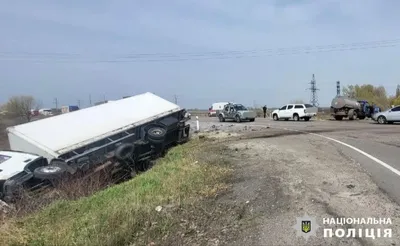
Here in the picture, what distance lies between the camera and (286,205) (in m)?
6.78

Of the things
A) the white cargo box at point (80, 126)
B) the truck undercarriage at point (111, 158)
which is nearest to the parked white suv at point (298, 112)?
the truck undercarriage at point (111, 158)

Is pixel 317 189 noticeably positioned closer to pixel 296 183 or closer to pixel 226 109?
pixel 296 183

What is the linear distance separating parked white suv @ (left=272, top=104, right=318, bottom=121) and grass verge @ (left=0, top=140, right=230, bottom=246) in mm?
32815

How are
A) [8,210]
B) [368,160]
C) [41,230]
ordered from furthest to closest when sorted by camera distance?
[368,160] < [8,210] < [41,230]

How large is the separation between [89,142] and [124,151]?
4.65 feet

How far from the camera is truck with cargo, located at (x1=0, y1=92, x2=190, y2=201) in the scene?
42.8ft

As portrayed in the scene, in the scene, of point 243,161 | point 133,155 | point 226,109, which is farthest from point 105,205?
point 226,109

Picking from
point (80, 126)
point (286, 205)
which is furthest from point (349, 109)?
point (286, 205)

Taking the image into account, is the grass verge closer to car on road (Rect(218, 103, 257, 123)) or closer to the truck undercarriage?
the truck undercarriage

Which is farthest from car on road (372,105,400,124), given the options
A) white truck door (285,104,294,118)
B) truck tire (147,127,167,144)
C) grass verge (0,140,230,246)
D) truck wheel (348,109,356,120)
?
grass verge (0,140,230,246)

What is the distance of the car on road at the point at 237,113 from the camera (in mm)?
41812

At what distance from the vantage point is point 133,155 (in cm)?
1703

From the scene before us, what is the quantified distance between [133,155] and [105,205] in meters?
8.54

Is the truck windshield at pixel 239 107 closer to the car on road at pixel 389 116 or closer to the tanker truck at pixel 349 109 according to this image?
the tanker truck at pixel 349 109
